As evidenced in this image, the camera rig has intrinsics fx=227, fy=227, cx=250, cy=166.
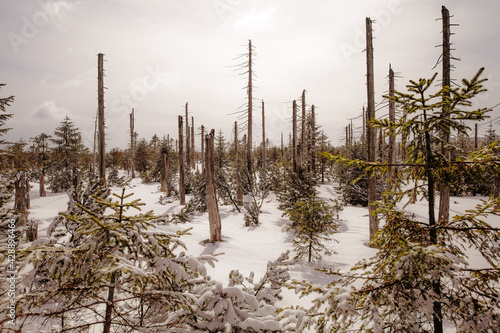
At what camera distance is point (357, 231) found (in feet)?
33.8

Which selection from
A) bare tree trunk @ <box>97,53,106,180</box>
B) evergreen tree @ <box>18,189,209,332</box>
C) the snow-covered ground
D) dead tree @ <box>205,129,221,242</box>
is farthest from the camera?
bare tree trunk @ <box>97,53,106,180</box>

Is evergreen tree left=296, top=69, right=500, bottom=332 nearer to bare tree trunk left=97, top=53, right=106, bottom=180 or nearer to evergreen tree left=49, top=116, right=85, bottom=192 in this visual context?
bare tree trunk left=97, top=53, right=106, bottom=180

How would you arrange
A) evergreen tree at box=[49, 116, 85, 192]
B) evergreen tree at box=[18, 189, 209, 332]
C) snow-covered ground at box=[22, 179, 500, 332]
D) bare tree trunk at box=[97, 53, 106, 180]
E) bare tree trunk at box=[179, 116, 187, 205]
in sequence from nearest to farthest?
evergreen tree at box=[18, 189, 209, 332] < snow-covered ground at box=[22, 179, 500, 332] < bare tree trunk at box=[97, 53, 106, 180] < bare tree trunk at box=[179, 116, 187, 205] < evergreen tree at box=[49, 116, 85, 192]

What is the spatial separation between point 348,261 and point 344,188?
10714 millimetres

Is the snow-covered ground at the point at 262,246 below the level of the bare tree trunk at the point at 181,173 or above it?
below

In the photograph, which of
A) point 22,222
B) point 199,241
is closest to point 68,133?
point 22,222

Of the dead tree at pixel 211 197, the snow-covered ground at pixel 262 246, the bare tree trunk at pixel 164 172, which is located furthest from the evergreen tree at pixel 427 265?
the bare tree trunk at pixel 164 172

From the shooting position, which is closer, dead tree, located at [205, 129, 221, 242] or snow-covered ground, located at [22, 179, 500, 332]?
snow-covered ground, located at [22, 179, 500, 332]

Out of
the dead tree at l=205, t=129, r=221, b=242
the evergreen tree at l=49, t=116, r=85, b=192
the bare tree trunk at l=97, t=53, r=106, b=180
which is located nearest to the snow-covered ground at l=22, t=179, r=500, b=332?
the dead tree at l=205, t=129, r=221, b=242

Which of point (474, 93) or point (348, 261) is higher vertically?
point (474, 93)

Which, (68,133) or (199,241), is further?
(68,133)

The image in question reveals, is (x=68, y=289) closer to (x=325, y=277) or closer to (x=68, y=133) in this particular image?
(x=325, y=277)

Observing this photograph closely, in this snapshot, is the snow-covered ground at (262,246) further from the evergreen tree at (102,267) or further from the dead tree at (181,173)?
the dead tree at (181,173)

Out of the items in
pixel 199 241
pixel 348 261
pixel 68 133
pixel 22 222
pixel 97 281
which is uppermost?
pixel 68 133
